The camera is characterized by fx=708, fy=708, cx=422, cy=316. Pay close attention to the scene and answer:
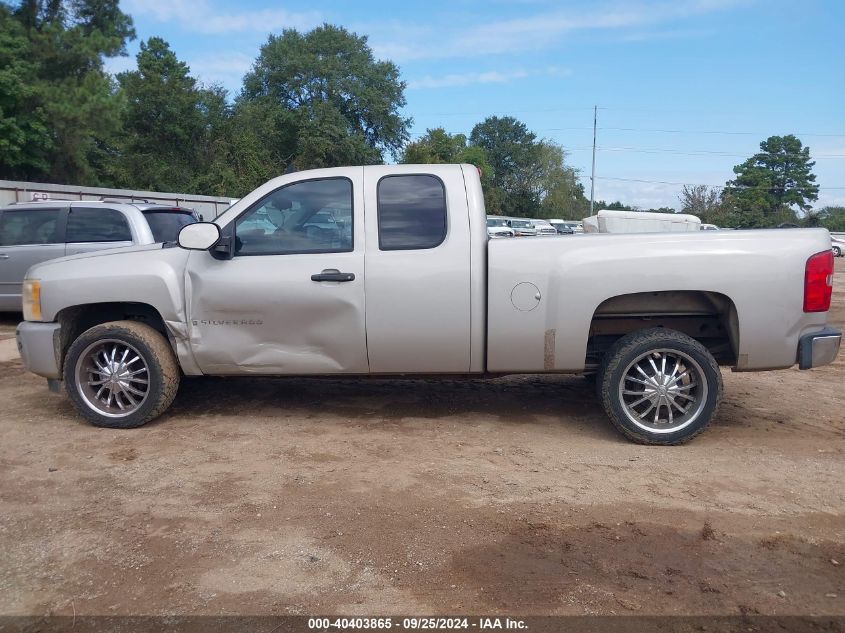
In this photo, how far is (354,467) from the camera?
4.52 metres

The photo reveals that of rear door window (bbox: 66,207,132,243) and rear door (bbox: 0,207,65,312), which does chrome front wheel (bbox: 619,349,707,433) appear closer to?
rear door window (bbox: 66,207,132,243)

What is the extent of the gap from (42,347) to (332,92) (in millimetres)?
49636

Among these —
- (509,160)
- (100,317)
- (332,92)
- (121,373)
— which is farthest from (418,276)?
(509,160)

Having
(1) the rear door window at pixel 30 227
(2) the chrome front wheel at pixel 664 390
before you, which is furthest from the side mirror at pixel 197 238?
(1) the rear door window at pixel 30 227

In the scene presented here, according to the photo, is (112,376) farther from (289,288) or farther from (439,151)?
(439,151)

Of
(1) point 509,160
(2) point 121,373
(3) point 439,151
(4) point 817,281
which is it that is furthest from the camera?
(1) point 509,160

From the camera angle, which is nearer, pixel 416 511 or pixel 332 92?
pixel 416 511

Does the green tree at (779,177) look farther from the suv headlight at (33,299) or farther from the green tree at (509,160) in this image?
the suv headlight at (33,299)

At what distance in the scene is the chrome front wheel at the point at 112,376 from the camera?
527 cm

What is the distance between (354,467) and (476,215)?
1.94m

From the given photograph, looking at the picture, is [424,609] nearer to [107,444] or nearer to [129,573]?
[129,573]

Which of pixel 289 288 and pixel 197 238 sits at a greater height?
pixel 197 238

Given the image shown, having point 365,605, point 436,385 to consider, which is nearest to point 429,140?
point 436,385

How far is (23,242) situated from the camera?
1021cm
